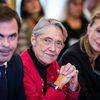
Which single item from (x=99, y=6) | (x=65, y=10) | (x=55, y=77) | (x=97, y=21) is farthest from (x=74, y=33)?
(x=55, y=77)

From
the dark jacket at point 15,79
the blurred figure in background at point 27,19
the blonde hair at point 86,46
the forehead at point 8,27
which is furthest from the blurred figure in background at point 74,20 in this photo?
the forehead at point 8,27

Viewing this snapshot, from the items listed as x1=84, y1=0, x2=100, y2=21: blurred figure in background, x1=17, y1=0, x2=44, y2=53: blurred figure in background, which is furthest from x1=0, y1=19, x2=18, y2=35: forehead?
x1=84, y1=0, x2=100, y2=21: blurred figure in background

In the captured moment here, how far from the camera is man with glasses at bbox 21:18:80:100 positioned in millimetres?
1723

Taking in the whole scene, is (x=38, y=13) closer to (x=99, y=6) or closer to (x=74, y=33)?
(x=74, y=33)

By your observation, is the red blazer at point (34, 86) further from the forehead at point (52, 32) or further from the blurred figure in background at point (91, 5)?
the blurred figure in background at point (91, 5)

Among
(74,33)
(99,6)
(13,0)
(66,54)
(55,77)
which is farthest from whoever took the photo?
(99,6)

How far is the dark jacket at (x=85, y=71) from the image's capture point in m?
2.00

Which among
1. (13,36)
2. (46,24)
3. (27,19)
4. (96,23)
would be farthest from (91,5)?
(13,36)

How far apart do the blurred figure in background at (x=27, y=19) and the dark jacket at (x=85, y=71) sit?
1.46 m

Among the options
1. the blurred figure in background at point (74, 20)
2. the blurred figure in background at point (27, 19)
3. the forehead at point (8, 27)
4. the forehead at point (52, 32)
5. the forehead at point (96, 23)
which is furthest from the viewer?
the blurred figure in background at point (74, 20)

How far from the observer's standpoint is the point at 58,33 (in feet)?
5.81

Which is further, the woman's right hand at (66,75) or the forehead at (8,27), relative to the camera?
the woman's right hand at (66,75)

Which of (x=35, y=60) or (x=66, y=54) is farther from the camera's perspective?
(x=66, y=54)

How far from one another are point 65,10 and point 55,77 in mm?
2311
